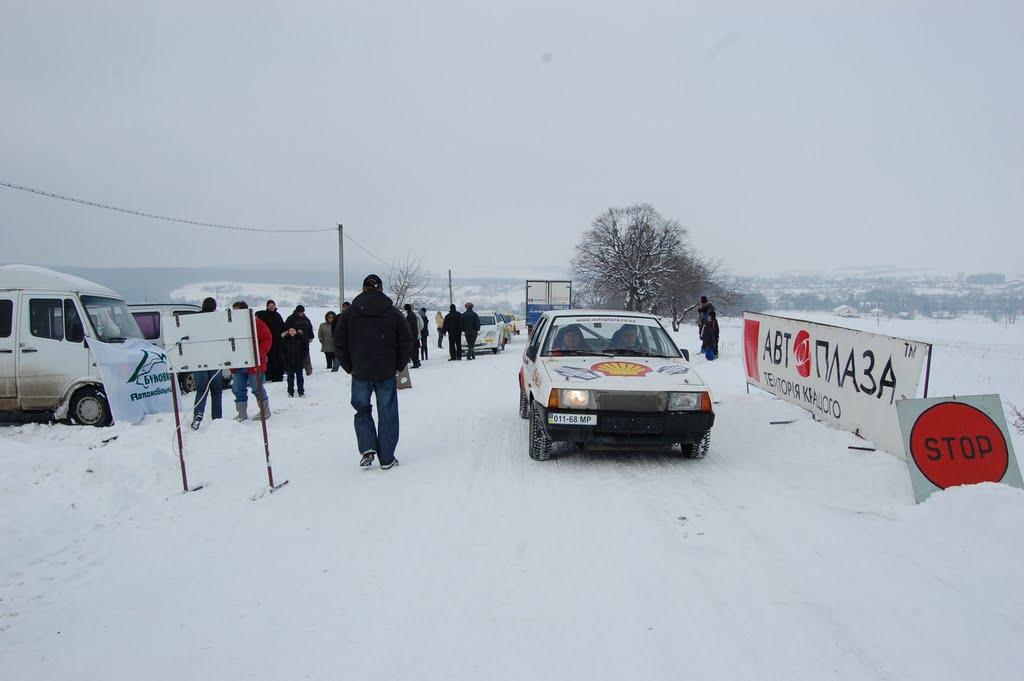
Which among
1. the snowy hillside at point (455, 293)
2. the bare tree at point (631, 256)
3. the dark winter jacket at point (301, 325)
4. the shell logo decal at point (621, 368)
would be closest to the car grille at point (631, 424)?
the shell logo decal at point (621, 368)

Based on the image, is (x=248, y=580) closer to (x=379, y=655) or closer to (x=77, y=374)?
(x=379, y=655)

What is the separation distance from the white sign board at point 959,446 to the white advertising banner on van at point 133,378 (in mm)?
8789

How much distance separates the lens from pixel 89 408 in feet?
32.0

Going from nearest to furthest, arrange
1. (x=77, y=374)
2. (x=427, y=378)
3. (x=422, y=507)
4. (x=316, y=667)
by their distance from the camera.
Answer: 1. (x=316, y=667)
2. (x=422, y=507)
3. (x=77, y=374)
4. (x=427, y=378)

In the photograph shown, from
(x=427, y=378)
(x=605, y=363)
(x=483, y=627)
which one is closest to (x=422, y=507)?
(x=483, y=627)

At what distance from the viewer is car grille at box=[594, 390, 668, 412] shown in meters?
6.02

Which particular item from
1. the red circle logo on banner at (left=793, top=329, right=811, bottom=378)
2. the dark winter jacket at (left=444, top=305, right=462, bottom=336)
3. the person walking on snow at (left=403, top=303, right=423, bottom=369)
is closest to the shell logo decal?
the red circle logo on banner at (left=793, top=329, right=811, bottom=378)

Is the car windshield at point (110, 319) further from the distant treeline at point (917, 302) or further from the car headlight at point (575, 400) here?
the distant treeline at point (917, 302)

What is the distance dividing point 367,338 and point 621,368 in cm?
264

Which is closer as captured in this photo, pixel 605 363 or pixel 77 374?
pixel 605 363

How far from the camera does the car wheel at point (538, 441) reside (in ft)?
21.0

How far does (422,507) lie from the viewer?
5.10m

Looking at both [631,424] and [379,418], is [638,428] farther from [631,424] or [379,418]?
[379,418]

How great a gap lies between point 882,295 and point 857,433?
252 ft
